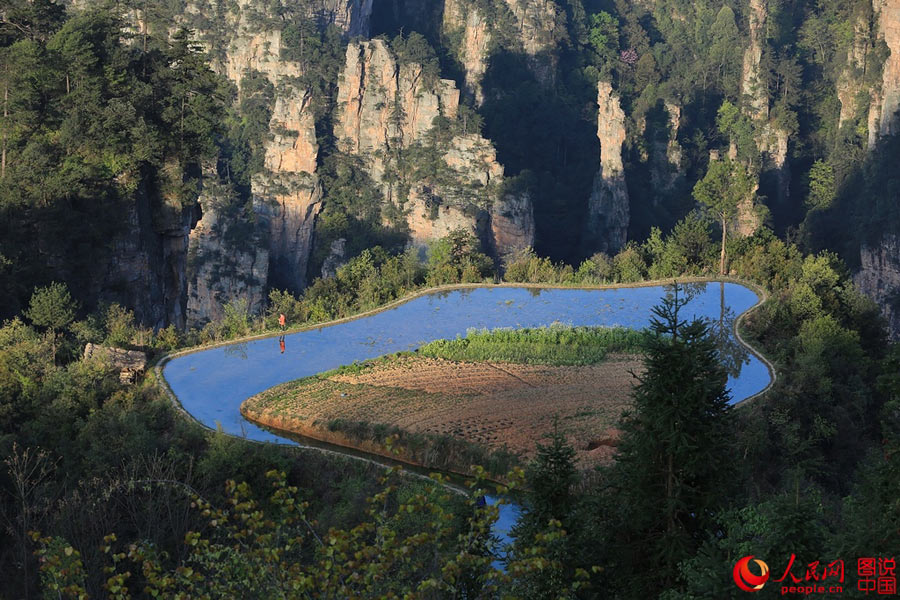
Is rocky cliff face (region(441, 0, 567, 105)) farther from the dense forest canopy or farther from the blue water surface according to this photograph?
the blue water surface

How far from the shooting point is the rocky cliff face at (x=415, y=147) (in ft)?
201

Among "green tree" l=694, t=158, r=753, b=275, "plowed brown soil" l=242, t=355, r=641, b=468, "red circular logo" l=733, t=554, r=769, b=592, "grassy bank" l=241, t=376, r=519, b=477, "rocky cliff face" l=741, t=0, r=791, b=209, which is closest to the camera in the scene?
"red circular logo" l=733, t=554, r=769, b=592

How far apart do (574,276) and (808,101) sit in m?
53.5

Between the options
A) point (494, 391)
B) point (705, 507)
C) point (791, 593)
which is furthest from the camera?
point (494, 391)

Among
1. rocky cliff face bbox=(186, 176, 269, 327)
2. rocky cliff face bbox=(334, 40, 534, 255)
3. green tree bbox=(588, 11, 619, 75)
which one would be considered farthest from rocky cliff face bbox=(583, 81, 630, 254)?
rocky cliff face bbox=(186, 176, 269, 327)

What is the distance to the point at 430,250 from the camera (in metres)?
39.7

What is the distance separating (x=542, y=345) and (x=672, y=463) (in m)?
9.64

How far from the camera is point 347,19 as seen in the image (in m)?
70.4

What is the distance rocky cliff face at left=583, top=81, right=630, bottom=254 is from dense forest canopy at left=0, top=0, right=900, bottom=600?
190mm

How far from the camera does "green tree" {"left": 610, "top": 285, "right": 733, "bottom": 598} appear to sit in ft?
25.6

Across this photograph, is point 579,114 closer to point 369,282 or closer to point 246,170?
point 246,170

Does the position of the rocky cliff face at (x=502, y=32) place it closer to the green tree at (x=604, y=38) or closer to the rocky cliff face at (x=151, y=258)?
the green tree at (x=604, y=38)

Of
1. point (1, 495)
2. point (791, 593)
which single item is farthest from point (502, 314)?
point (791, 593)

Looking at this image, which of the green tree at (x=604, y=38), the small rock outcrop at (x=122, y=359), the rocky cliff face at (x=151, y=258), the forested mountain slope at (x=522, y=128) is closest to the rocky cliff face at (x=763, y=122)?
the forested mountain slope at (x=522, y=128)
